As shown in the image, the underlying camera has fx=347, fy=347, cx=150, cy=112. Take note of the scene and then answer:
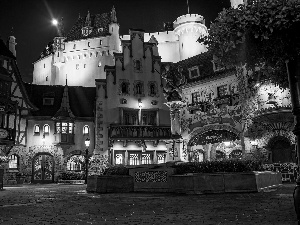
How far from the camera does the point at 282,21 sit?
502 centimetres

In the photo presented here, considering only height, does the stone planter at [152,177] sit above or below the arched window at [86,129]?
below

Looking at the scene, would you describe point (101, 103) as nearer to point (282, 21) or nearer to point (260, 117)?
point (260, 117)

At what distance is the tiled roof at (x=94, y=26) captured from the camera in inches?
2820

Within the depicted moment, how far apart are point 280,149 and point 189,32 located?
38.4 m

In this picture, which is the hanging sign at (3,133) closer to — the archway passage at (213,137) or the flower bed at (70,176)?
the flower bed at (70,176)

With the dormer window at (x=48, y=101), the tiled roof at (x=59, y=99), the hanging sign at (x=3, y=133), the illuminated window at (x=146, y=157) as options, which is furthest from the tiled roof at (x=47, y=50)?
the illuminated window at (x=146, y=157)

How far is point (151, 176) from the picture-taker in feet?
51.4

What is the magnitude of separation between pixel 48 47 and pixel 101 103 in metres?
44.9

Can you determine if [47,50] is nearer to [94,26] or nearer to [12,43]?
[94,26]

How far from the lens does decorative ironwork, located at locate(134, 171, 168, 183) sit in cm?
→ 1525

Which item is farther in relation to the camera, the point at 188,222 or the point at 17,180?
the point at 17,180

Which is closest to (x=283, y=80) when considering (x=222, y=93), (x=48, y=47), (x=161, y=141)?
(x=222, y=93)

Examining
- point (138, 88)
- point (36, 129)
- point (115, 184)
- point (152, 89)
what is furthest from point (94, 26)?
point (115, 184)

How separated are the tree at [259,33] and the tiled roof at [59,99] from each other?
36545 millimetres
